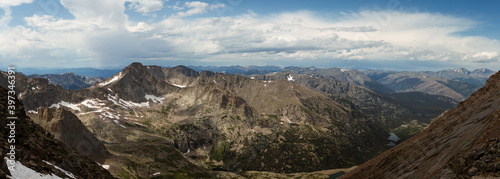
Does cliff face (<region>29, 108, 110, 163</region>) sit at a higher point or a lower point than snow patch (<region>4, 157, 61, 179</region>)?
lower

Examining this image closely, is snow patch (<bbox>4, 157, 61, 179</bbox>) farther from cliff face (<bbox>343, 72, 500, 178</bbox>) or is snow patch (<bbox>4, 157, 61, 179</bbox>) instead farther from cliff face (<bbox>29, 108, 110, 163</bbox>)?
cliff face (<bbox>29, 108, 110, 163</bbox>)

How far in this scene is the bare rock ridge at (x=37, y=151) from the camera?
2592cm

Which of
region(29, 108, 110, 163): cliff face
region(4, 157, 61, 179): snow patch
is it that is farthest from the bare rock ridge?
region(29, 108, 110, 163): cliff face

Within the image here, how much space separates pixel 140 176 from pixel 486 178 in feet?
572

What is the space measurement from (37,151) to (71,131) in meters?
142

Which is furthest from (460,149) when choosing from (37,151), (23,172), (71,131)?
(71,131)

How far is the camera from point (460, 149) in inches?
1449

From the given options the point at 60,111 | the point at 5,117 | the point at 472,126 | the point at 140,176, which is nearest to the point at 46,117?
the point at 60,111

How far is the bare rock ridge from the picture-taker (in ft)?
85.0

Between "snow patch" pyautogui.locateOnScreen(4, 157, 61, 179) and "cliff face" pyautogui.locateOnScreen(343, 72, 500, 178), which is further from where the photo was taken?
"cliff face" pyautogui.locateOnScreen(343, 72, 500, 178)

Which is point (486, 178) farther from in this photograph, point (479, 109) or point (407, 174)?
point (479, 109)

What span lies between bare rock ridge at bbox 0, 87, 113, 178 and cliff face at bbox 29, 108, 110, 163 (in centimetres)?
11863

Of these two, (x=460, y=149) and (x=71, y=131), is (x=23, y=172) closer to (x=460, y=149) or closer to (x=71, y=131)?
(x=460, y=149)

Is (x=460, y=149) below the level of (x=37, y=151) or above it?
above
